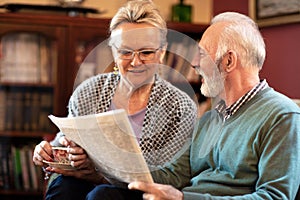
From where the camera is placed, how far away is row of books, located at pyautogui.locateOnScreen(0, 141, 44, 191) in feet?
10.5

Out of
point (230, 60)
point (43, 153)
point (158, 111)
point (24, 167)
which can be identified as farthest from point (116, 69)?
point (24, 167)

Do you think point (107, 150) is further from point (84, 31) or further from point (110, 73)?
point (84, 31)

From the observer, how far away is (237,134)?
1672 millimetres

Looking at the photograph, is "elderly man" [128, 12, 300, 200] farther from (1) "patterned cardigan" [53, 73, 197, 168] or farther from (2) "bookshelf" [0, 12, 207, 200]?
(2) "bookshelf" [0, 12, 207, 200]

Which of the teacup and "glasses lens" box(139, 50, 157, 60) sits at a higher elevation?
"glasses lens" box(139, 50, 157, 60)

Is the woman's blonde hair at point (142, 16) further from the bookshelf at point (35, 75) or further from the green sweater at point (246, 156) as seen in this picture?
the bookshelf at point (35, 75)

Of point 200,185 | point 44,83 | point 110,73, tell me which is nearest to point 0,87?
point 44,83

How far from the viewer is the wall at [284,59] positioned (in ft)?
9.75

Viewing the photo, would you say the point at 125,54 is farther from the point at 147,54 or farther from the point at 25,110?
the point at 25,110

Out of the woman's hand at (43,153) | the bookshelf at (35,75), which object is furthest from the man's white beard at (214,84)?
the bookshelf at (35,75)

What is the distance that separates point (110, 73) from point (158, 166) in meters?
0.46

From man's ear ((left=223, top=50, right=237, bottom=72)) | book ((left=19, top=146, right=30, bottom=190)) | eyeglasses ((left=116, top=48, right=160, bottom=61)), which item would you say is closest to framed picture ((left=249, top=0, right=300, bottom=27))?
eyeglasses ((left=116, top=48, right=160, bottom=61))

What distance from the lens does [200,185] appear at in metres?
1.76

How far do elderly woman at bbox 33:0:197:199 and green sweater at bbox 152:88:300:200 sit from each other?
0.20ft
